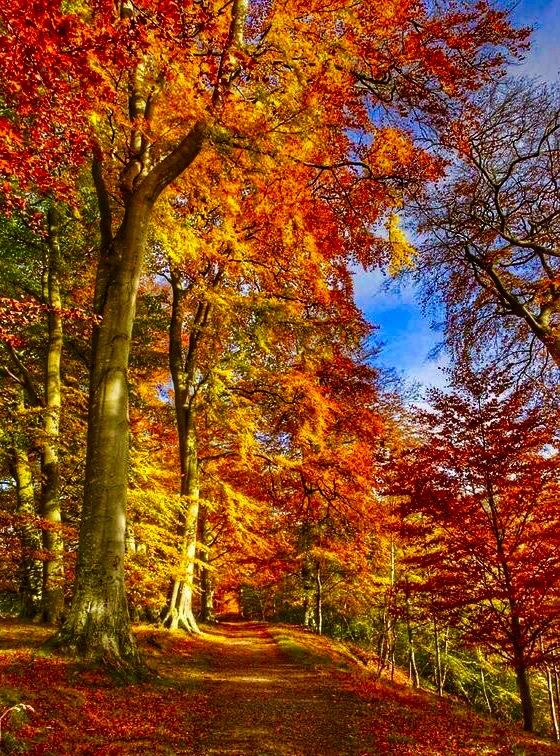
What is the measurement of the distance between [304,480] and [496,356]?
7514 millimetres

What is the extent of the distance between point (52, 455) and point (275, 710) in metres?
8.83

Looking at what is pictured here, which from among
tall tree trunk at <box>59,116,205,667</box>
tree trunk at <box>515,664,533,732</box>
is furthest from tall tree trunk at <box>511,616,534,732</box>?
tall tree trunk at <box>59,116,205,667</box>

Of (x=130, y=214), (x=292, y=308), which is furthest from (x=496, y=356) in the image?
(x=130, y=214)

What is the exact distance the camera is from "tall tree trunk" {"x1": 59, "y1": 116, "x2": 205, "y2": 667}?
22.9ft

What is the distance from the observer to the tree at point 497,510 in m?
9.10

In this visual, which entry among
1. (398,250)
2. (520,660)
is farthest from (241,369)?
(520,660)

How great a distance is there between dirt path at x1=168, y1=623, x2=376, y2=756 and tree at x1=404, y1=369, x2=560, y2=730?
2.94 meters

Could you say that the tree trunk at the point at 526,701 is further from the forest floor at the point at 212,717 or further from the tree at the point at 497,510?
the forest floor at the point at 212,717

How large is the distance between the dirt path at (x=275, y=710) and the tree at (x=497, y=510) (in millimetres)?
2939

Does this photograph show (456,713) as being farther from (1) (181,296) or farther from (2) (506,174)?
(1) (181,296)

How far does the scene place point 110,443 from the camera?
7863mm

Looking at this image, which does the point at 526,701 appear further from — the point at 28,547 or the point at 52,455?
the point at 52,455

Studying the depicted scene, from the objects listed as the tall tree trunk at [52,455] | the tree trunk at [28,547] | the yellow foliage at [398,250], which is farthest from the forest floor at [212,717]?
the yellow foliage at [398,250]

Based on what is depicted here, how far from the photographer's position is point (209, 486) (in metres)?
21.0
